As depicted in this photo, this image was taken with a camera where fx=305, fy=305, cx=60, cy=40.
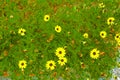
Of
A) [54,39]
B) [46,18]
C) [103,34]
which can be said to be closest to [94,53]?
[103,34]

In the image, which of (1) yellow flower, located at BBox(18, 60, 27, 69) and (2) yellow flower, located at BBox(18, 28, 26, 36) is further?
(2) yellow flower, located at BBox(18, 28, 26, 36)

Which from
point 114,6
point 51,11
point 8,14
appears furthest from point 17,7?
point 114,6

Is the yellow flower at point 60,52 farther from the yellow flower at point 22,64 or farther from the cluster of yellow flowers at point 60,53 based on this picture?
the yellow flower at point 22,64

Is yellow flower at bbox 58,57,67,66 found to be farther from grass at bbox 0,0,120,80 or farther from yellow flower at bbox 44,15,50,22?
yellow flower at bbox 44,15,50,22

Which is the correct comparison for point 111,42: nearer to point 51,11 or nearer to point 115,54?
point 115,54

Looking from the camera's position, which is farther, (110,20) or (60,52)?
(110,20)

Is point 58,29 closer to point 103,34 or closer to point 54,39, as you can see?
point 54,39

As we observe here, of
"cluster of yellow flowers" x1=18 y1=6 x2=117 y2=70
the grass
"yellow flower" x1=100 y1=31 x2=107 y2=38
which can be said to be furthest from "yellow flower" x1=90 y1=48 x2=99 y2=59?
"yellow flower" x1=100 y1=31 x2=107 y2=38

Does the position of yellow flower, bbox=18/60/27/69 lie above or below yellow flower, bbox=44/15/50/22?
below
